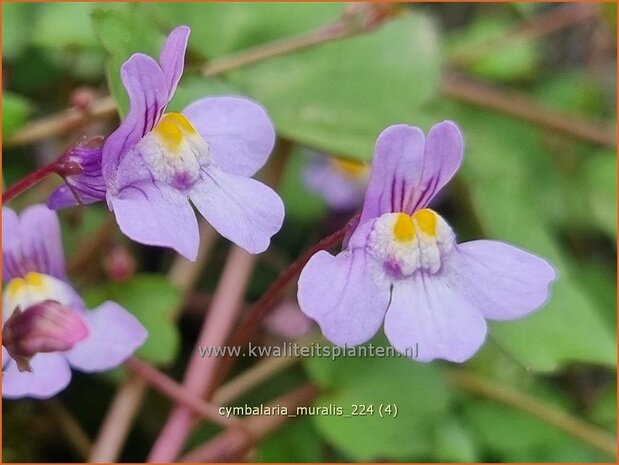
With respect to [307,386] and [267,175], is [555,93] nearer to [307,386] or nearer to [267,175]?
[267,175]

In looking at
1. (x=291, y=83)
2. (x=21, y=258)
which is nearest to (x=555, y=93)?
(x=291, y=83)

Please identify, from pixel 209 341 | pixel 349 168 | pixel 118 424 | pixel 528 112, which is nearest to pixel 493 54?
pixel 528 112

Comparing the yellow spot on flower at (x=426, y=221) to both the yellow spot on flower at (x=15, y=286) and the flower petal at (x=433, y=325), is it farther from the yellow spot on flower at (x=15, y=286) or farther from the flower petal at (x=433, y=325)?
the yellow spot on flower at (x=15, y=286)

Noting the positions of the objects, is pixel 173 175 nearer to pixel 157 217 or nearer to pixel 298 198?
pixel 157 217

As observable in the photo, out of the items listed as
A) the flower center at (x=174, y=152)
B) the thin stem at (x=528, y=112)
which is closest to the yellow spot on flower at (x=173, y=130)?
the flower center at (x=174, y=152)

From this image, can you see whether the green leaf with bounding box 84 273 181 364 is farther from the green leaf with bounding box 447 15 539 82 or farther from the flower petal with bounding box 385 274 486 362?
the green leaf with bounding box 447 15 539 82

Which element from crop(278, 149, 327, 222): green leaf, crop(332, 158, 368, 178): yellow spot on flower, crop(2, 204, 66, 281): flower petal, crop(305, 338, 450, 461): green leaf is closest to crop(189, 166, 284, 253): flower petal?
crop(2, 204, 66, 281): flower petal

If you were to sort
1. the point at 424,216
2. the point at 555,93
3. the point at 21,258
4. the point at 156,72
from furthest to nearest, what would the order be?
1. the point at 555,93
2. the point at 21,258
3. the point at 424,216
4. the point at 156,72

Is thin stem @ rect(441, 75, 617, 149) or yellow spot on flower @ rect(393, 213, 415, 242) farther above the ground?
yellow spot on flower @ rect(393, 213, 415, 242)
